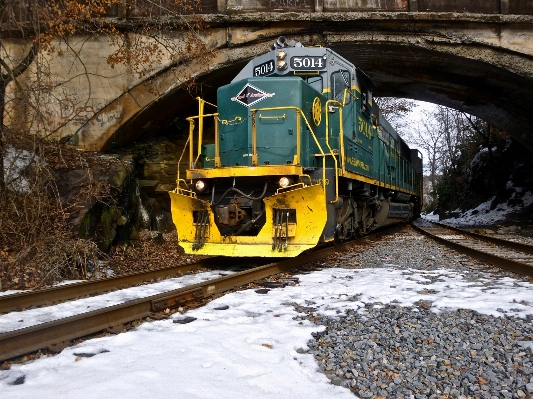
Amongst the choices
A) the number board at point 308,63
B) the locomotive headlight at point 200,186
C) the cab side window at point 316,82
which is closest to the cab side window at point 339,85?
the cab side window at point 316,82

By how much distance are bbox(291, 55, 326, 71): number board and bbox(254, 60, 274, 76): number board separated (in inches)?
13.7

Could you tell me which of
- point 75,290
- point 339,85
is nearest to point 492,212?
point 339,85

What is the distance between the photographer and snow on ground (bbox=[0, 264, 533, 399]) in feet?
6.66

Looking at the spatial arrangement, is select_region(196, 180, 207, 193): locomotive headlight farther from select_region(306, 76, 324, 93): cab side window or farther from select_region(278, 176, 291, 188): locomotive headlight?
select_region(306, 76, 324, 93): cab side window

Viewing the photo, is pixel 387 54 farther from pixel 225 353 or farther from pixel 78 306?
pixel 225 353

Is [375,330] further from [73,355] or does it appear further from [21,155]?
[21,155]

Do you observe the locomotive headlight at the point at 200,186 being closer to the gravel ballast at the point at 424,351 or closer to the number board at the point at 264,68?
the number board at the point at 264,68

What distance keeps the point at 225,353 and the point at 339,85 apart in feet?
17.6

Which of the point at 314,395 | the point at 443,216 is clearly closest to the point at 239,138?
the point at 314,395

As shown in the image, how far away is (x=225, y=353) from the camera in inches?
98.5

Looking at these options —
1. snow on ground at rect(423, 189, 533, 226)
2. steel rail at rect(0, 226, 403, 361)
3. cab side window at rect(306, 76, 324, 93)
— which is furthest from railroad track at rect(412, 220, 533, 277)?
snow on ground at rect(423, 189, 533, 226)

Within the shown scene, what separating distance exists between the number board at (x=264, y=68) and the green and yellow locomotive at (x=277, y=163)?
18mm

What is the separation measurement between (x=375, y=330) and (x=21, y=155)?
5.83 metres

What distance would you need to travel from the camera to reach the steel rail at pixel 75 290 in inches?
147
